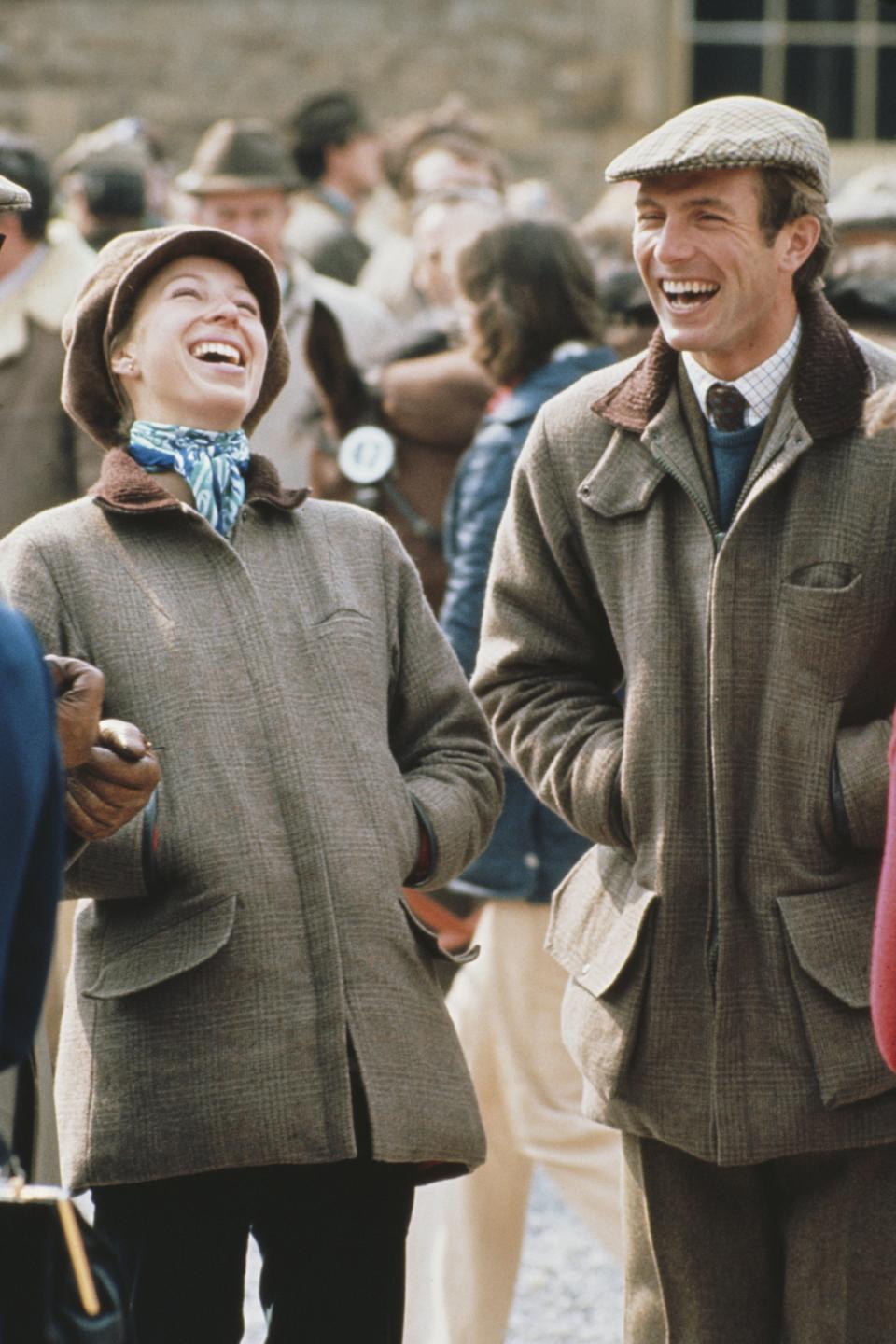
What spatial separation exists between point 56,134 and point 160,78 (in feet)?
2.86

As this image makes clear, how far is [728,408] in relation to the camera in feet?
12.1

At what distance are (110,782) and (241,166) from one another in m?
4.92

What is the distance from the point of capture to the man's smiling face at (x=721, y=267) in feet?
12.0

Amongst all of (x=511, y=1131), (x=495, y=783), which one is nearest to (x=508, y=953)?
(x=511, y=1131)

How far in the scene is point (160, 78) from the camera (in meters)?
18.4

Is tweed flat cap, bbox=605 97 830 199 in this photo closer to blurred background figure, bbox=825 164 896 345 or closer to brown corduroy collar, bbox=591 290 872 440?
brown corduroy collar, bbox=591 290 872 440

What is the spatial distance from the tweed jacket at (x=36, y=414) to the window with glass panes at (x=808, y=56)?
13497mm

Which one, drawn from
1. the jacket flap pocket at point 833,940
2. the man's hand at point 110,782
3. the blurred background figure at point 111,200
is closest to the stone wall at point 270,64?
the blurred background figure at point 111,200

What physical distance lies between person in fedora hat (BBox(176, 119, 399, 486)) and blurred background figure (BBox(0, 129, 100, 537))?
0.51 m

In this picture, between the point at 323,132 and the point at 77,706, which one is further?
the point at 323,132

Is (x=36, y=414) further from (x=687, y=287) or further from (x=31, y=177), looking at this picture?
(x=687, y=287)

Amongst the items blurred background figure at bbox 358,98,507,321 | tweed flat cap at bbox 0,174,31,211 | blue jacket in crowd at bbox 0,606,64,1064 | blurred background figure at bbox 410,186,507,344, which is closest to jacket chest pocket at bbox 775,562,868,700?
tweed flat cap at bbox 0,174,31,211

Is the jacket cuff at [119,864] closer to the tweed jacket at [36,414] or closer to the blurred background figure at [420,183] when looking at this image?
the tweed jacket at [36,414]

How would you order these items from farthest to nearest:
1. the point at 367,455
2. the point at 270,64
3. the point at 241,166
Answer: the point at 270,64
the point at 241,166
the point at 367,455
